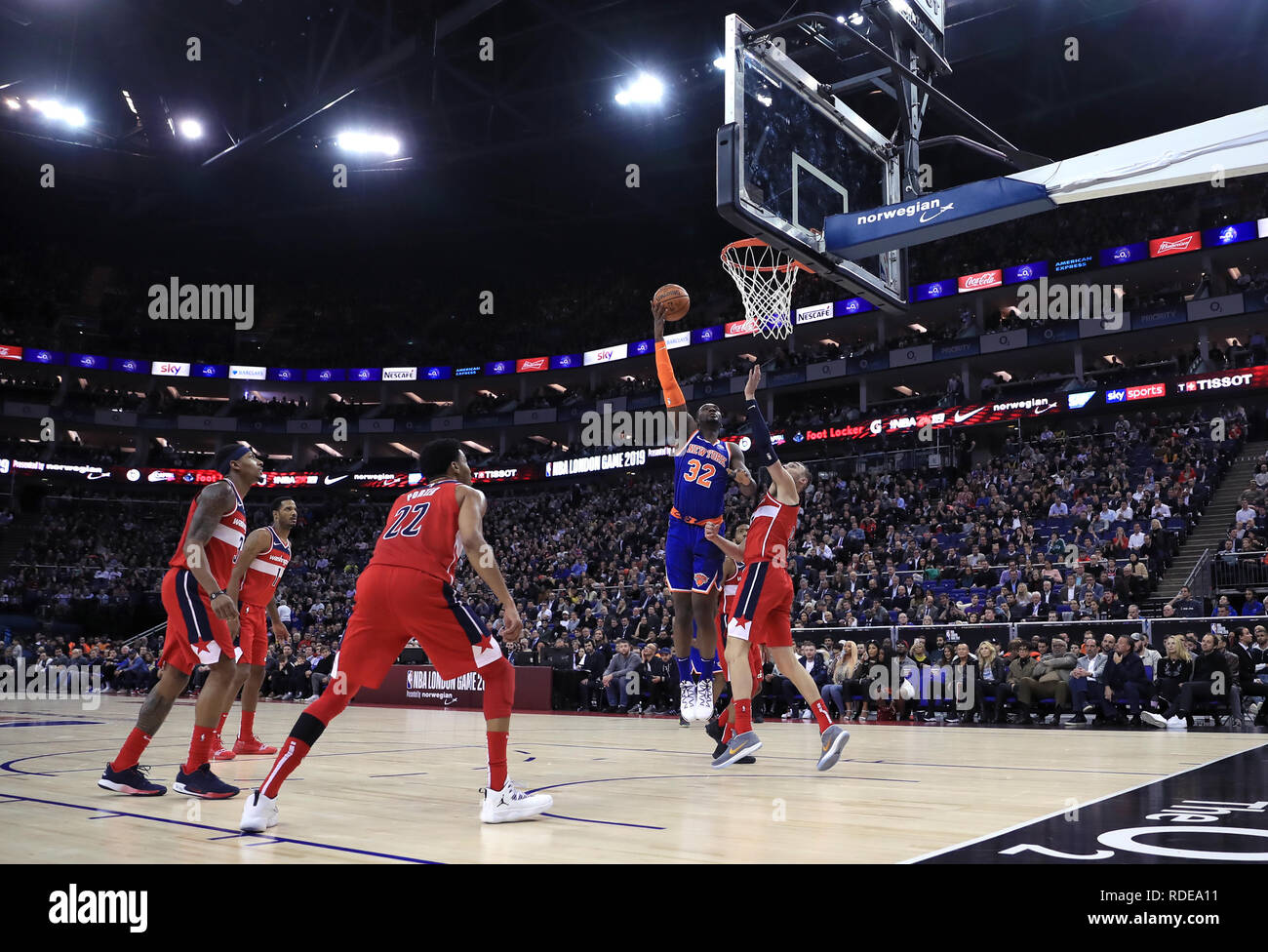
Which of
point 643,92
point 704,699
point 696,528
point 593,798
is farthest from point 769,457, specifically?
point 643,92

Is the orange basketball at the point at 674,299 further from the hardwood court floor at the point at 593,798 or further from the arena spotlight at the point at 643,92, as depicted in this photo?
the arena spotlight at the point at 643,92

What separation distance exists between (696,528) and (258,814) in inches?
174

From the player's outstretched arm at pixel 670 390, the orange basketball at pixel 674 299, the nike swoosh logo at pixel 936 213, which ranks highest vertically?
the nike swoosh logo at pixel 936 213

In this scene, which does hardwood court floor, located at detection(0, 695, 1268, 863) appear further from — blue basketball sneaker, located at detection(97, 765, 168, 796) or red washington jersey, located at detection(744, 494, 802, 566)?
red washington jersey, located at detection(744, 494, 802, 566)

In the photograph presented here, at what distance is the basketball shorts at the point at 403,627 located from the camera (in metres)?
4.39

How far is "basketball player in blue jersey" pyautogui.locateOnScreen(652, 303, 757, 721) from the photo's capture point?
25.4 ft

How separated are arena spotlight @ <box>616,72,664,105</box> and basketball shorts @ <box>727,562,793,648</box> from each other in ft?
72.5

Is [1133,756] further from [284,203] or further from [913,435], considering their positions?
[284,203]

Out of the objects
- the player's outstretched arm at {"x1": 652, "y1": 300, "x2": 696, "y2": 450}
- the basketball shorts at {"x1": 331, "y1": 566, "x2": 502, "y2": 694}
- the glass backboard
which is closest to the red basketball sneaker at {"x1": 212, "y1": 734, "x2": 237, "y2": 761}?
the basketball shorts at {"x1": 331, "y1": 566, "x2": 502, "y2": 694}

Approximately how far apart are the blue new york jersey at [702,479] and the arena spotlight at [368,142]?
24906 mm

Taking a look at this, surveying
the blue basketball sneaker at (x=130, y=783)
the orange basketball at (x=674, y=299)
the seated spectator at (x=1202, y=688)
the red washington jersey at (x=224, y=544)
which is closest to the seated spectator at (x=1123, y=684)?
the seated spectator at (x=1202, y=688)
